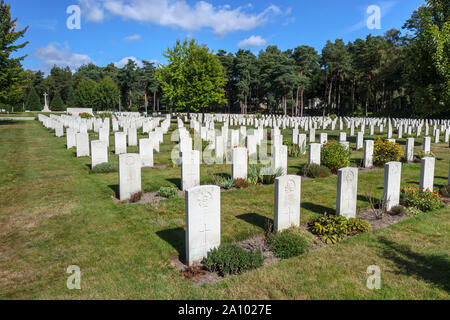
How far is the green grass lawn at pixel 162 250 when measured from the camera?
4457mm

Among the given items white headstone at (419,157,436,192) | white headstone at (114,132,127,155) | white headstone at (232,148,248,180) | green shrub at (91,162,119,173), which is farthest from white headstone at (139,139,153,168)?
white headstone at (419,157,436,192)

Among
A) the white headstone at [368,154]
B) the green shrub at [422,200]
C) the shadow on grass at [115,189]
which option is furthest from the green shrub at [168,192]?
the white headstone at [368,154]

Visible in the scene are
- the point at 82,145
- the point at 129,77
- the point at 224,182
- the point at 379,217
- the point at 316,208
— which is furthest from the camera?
the point at 129,77

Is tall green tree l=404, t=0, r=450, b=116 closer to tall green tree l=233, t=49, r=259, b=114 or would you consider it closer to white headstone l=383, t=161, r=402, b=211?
white headstone l=383, t=161, r=402, b=211

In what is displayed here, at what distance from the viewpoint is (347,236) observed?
6641 mm

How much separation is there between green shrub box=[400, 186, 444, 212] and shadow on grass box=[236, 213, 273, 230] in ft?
14.1

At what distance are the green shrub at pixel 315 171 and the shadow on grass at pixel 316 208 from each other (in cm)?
349

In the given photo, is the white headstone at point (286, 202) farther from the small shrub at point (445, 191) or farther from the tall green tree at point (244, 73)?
the tall green tree at point (244, 73)

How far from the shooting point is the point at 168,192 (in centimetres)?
922

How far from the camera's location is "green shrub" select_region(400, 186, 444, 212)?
8.23 meters

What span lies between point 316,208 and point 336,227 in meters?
1.61

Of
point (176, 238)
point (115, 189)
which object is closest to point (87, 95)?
point (115, 189)

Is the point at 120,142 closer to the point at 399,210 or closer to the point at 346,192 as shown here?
the point at 346,192

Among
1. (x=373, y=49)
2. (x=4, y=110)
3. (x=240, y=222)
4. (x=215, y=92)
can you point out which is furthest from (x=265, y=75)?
(x=240, y=222)
